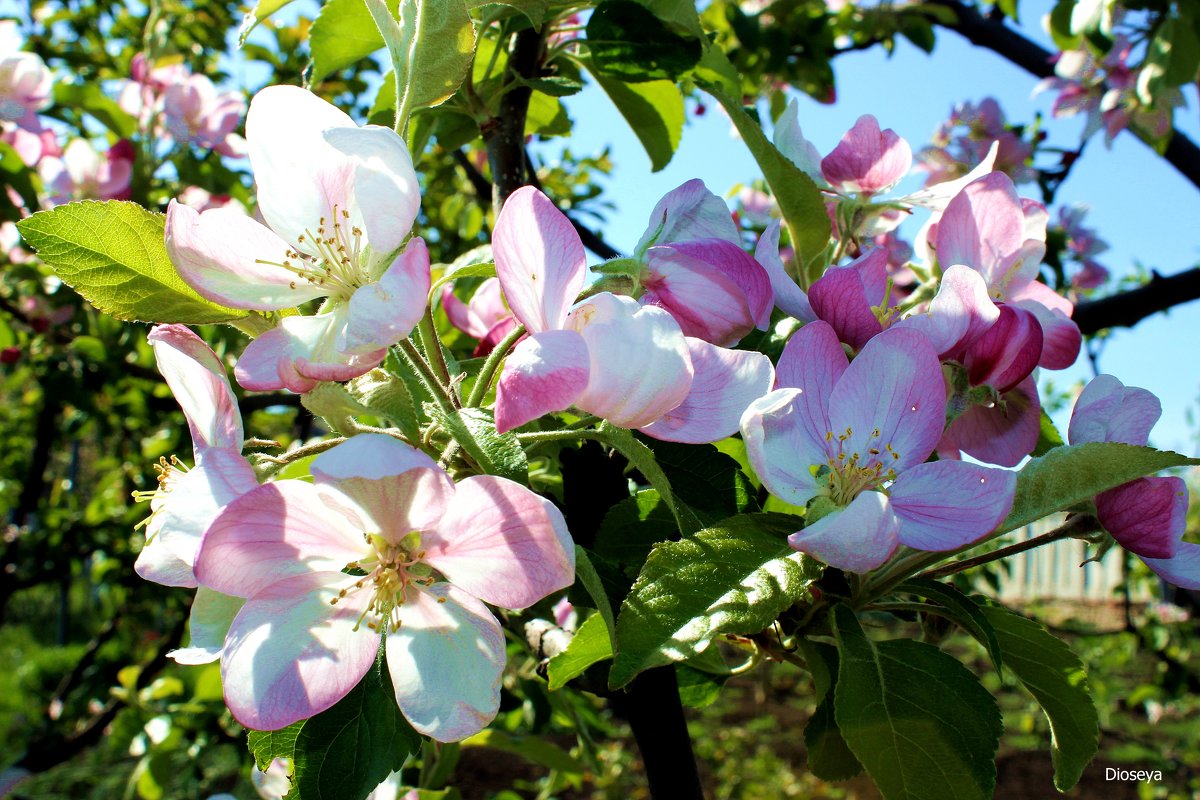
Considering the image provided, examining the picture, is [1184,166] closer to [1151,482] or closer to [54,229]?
[1151,482]

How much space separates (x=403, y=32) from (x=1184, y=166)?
327cm

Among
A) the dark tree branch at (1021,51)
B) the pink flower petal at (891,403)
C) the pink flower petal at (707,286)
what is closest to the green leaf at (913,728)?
the pink flower petal at (891,403)

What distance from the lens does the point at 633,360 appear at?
0.55m

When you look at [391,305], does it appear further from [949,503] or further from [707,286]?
[949,503]

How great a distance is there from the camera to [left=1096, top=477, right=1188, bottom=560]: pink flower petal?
0.66m

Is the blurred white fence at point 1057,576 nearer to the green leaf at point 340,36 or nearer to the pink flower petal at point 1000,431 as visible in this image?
the pink flower petal at point 1000,431

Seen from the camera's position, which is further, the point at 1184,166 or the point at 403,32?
the point at 1184,166

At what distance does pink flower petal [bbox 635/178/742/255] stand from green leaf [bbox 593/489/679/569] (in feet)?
0.66

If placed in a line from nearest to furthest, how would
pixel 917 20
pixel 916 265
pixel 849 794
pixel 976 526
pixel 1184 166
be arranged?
pixel 976 526
pixel 916 265
pixel 917 20
pixel 1184 166
pixel 849 794

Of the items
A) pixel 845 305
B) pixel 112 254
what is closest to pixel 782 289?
pixel 845 305

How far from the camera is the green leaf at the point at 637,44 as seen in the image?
991 mm

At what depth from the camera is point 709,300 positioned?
2.15 ft

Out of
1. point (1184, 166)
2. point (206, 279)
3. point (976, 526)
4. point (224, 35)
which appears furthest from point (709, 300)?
point (224, 35)

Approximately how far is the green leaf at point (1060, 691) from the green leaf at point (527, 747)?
0.79m
